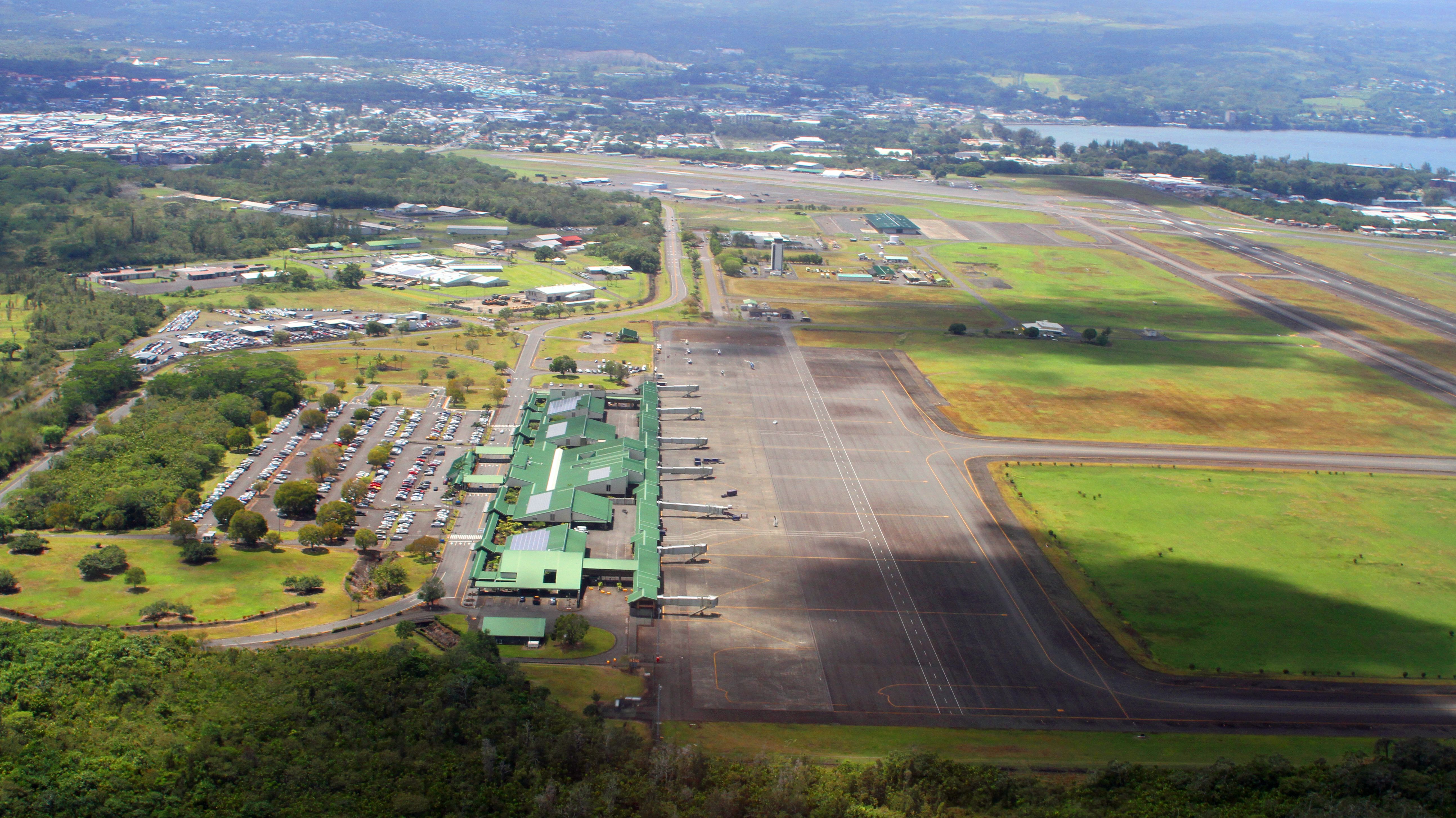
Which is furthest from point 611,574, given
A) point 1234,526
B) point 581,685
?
point 1234,526

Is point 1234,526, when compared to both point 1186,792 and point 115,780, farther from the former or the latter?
point 115,780

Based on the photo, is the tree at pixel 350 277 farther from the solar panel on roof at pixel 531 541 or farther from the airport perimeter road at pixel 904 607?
the solar panel on roof at pixel 531 541

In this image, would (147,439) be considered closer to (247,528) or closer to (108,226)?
(247,528)

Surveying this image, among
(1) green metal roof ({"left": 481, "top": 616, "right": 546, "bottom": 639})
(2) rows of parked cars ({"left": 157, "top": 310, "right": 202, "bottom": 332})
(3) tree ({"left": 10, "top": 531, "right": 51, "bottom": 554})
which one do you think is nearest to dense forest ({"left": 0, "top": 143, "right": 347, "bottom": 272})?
(2) rows of parked cars ({"left": 157, "top": 310, "right": 202, "bottom": 332})

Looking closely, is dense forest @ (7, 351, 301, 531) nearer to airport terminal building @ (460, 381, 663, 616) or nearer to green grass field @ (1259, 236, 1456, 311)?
airport terminal building @ (460, 381, 663, 616)

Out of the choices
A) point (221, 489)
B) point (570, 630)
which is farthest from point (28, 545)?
point (570, 630)

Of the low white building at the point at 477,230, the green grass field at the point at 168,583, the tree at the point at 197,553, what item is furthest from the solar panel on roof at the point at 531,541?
the low white building at the point at 477,230
